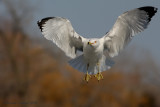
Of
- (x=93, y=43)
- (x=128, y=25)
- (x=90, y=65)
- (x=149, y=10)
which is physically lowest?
(x=90, y=65)

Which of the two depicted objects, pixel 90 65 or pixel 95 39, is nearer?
pixel 95 39

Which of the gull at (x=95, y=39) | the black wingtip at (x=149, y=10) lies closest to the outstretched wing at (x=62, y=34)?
the gull at (x=95, y=39)

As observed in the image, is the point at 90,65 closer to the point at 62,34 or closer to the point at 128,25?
the point at 62,34

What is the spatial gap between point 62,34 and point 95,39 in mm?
495

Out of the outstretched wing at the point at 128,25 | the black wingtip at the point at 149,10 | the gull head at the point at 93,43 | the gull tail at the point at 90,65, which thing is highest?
the black wingtip at the point at 149,10

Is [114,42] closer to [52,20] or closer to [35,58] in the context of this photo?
[52,20]

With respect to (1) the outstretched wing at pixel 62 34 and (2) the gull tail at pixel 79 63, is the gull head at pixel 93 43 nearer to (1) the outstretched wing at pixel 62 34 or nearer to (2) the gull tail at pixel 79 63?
(1) the outstretched wing at pixel 62 34

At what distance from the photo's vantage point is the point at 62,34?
6.80m

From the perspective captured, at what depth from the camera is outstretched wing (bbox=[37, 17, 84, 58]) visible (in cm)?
664

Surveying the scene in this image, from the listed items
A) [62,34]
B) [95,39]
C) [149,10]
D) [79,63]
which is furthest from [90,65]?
[149,10]

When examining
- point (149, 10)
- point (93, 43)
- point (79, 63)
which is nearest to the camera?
point (93, 43)

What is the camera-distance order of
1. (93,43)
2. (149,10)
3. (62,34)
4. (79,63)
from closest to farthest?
(93,43)
(149,10)
(62,34)
(79,63)

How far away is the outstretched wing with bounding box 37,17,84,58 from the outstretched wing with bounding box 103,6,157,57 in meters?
0.42

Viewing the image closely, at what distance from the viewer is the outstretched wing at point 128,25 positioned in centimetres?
668
